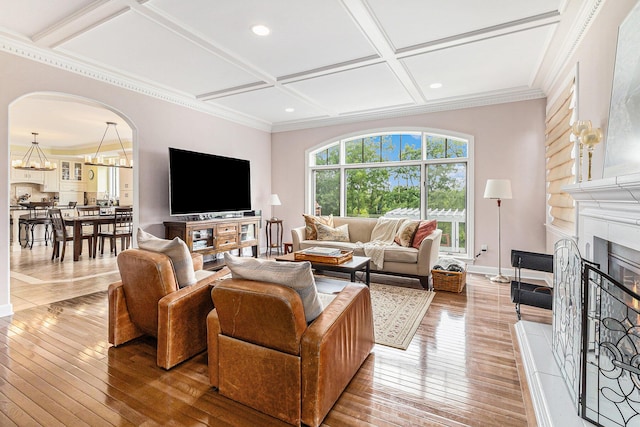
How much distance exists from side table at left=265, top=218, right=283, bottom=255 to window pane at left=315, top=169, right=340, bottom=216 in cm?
88

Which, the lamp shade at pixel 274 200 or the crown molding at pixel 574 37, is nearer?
the crown molding at pixel 574 37

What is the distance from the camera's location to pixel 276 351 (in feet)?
5.65

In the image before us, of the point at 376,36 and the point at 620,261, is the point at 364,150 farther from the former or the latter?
the point at 620,261

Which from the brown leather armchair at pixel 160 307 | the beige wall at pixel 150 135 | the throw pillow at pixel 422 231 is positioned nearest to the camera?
the brown leather armchair at pixel 160 307

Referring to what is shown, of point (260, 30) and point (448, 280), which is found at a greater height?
point (260, 30)

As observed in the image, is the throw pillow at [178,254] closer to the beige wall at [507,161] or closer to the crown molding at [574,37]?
the crown molding at [574,37]

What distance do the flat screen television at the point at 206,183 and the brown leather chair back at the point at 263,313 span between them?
10.8ft

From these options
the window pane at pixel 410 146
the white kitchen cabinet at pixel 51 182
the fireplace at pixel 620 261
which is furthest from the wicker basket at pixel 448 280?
the white kitchen cabinet at pixel 51 182

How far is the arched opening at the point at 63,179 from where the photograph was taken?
416cm

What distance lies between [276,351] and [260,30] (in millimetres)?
2779

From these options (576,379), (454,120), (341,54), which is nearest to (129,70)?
(341,54)

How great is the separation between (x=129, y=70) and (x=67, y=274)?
3085 mm

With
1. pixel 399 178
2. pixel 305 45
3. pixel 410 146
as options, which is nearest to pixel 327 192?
pixel 399 178

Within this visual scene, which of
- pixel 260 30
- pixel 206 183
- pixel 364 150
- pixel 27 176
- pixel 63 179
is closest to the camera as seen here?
pixel 260 30
